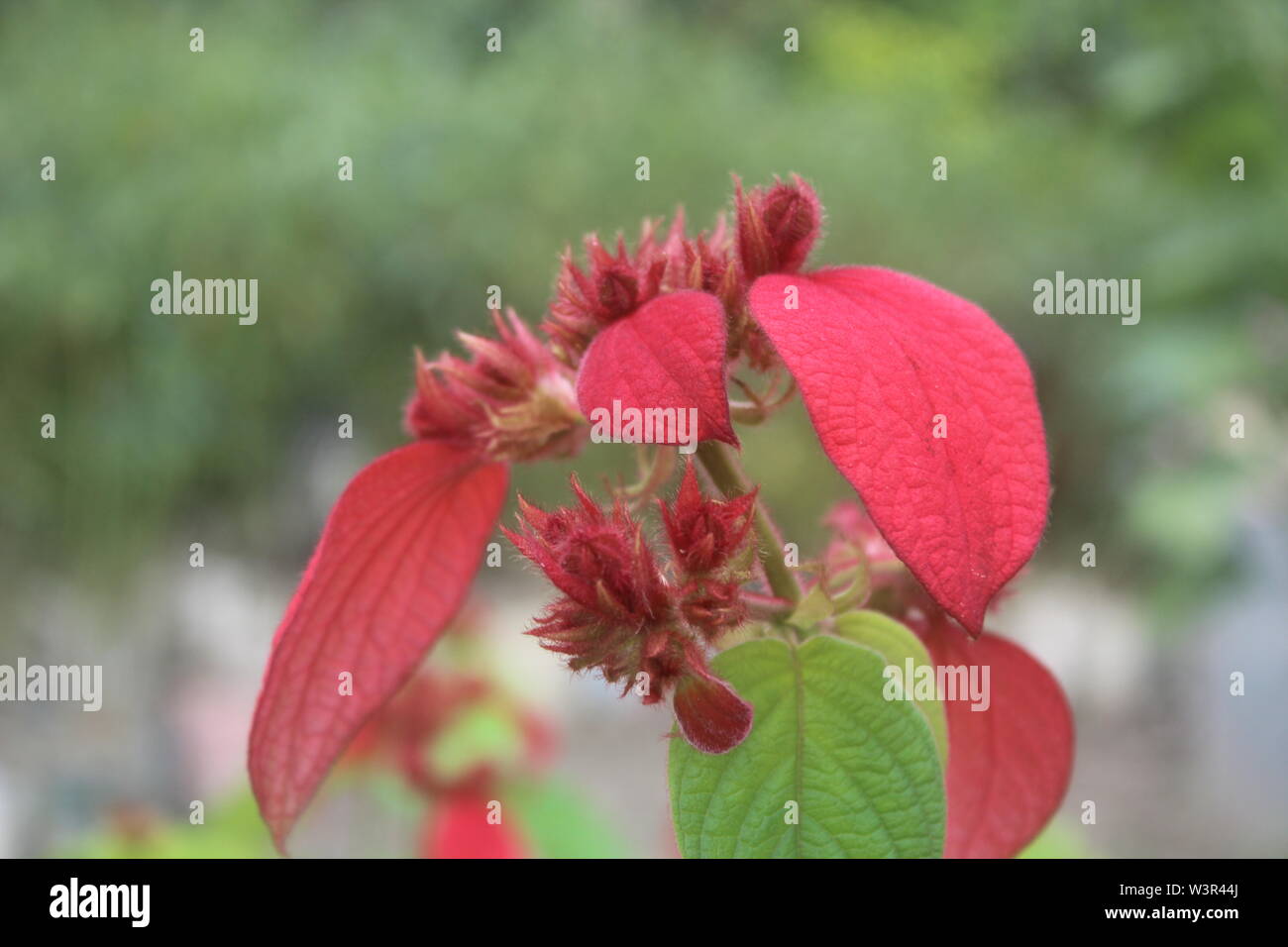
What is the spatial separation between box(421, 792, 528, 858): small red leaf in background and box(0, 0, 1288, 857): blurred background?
694mm

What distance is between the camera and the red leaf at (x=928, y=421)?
0.22 metres

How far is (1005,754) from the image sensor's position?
326 millimetres

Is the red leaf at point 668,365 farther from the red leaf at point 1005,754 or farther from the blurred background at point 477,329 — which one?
the blurred background at point 477,329

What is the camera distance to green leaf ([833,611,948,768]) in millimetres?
282

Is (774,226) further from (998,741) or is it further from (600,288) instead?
(998,741)

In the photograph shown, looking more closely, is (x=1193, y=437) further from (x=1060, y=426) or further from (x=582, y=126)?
(x=582, y=126)

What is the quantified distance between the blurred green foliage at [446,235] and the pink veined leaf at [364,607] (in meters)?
1.34

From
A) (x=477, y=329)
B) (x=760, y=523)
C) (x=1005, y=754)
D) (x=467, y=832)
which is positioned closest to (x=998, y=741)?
(x=1005, y=754)

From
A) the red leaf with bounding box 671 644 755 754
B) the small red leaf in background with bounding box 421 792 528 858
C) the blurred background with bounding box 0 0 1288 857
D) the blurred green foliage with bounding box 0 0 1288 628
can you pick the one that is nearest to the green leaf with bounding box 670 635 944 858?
the red leaf with bounding box 671 644 755 754

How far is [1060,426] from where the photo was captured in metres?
2.25

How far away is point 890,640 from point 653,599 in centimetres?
7

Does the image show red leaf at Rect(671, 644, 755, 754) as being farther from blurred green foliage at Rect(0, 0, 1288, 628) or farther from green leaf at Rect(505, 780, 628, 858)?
blurred green foliage at Rect(0, 0, 1288, 628)

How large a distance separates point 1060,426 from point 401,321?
4.05 ft
